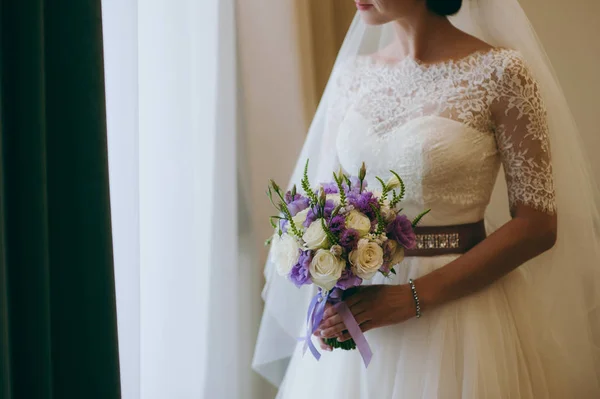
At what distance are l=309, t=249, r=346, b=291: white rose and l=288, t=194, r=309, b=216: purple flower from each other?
0.34 feet

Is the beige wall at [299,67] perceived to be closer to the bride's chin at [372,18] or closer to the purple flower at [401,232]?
the bride's chin at [372,18]

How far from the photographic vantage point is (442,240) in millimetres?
1403

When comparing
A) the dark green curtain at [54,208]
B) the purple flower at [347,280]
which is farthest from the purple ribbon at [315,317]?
the dark green curtain at [54,208]

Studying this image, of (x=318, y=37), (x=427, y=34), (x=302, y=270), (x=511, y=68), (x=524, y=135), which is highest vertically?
(x=318, y=37)

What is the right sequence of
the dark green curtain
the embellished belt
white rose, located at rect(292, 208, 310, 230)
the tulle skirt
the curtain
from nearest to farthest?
the dark green curtain → white rose, located at rect(292, 208, 310, 230) → the tulle skirt → the embellished belt → the curtain

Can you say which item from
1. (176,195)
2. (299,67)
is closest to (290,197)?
(176,195)

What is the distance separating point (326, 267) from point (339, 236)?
6 centimetres

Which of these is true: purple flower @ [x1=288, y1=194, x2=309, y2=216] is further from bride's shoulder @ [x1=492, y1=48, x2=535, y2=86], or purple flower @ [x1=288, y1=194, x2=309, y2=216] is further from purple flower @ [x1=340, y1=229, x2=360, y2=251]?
bride's shoulder @ [x1=492, y1=48, x2=535, y2=86]

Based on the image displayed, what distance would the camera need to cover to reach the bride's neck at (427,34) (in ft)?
4.83

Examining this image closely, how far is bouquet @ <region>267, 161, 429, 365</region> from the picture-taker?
Answer: 1.15 m

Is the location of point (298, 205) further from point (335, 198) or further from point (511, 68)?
point (511, 68)

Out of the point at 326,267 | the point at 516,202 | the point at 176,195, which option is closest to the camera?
the point at 326,267

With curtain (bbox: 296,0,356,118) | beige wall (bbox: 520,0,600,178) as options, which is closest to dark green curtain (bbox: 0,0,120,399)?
curtain (bbox: 296,0,356,118)

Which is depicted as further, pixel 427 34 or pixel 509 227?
pixel 427 34
